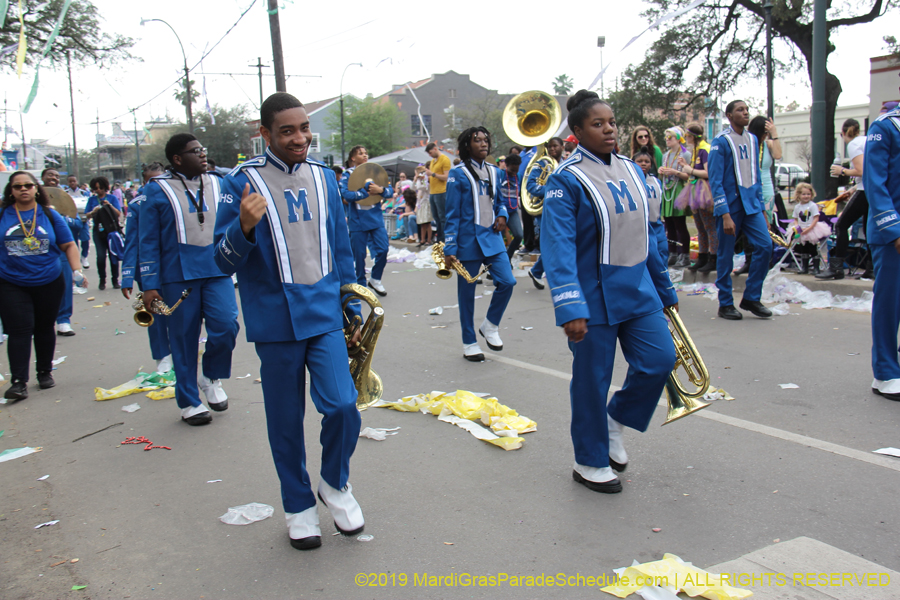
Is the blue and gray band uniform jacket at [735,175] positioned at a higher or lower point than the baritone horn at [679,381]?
higher

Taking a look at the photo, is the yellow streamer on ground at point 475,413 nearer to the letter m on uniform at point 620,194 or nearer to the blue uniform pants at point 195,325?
the blue uniform pants at point 195,325

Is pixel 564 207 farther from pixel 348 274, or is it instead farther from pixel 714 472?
pixel 714 472

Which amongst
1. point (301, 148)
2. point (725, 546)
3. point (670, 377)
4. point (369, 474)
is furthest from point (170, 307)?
point (725, 546)

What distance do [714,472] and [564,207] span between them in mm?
1628

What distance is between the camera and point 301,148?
10.4ft

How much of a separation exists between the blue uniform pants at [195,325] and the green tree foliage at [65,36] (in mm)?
16336

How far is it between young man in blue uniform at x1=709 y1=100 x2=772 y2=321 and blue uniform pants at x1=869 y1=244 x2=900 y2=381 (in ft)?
8.64

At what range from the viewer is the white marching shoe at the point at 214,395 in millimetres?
5469

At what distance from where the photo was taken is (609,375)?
3617mm

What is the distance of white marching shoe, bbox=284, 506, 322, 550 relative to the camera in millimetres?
3195

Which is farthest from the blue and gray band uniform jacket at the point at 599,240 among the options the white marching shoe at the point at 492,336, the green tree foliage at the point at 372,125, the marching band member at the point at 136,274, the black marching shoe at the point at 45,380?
the green tree foliage at the point at 372,125

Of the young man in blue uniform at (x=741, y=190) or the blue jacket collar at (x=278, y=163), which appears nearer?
the blue jacket collar at (x=278, y=163)

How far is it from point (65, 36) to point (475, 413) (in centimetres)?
2205

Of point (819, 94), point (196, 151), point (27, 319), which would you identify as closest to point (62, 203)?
point (27, 319)
